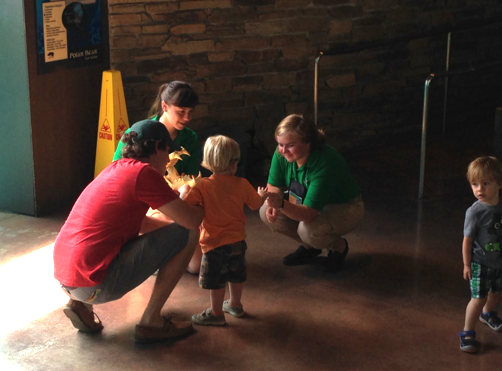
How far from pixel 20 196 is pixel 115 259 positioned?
2045mm

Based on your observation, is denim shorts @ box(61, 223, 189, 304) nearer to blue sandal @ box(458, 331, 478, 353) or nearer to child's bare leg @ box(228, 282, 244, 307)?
child's bare leg @ box(228, 282, 244, 307)

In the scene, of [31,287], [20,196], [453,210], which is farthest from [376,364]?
[20,196]

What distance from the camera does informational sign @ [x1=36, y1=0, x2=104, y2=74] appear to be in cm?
461

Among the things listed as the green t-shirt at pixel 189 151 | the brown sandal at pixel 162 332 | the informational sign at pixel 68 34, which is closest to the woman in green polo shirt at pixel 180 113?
the green t-shirt at pixel 189 151

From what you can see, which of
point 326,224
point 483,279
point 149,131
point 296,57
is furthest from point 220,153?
point 296,57

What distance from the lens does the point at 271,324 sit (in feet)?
11.2

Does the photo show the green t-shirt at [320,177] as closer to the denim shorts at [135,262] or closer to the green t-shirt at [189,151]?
the green t-shirt at [189,151]

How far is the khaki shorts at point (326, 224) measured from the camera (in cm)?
387

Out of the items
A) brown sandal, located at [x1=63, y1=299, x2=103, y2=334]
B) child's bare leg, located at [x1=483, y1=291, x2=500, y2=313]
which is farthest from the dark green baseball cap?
child's bare leg, located at [x1=483, y1=291, x2=500, y2=313]

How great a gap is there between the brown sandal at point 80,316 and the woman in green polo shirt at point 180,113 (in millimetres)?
895

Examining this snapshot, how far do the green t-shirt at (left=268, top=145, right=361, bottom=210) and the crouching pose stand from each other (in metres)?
0.79

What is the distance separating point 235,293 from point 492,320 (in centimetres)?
119

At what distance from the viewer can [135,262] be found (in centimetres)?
309

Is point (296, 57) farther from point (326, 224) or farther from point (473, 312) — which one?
point (473, 312)
